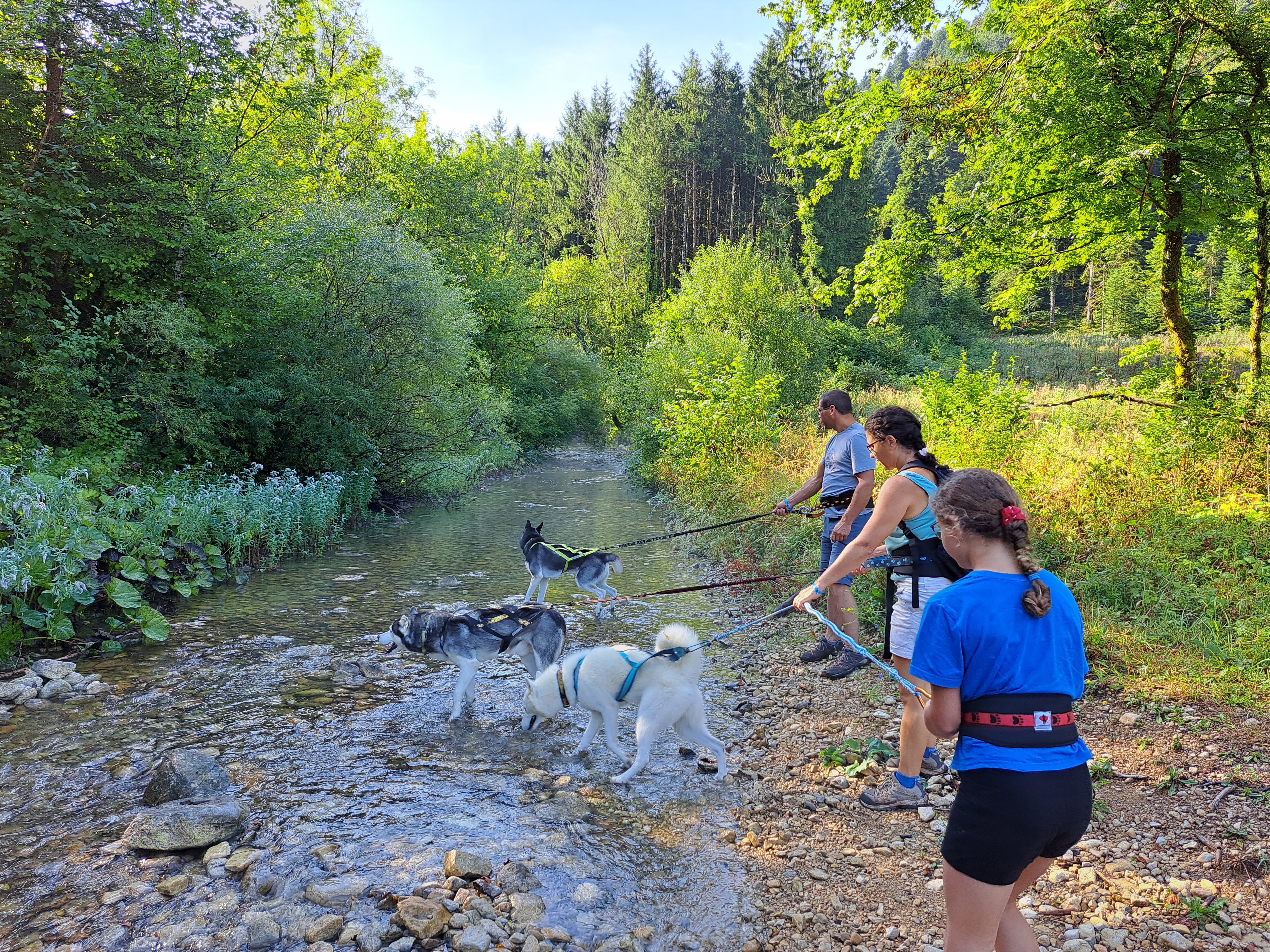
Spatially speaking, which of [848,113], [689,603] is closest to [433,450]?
[689,603]

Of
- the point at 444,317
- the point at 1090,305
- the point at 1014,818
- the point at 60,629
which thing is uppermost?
the point at 1090,305

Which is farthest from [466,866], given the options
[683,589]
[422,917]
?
[683,589]

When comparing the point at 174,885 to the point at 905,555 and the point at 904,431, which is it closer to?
the point at 905,555

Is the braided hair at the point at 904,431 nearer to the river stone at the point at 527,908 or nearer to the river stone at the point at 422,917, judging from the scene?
the river stone at the point at 527,908

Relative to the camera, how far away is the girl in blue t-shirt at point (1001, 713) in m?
2.09

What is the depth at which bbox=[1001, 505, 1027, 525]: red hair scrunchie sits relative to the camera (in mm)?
2189

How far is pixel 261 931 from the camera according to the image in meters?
3.24

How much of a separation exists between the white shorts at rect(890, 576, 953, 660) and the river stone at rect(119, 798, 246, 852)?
4.38 m

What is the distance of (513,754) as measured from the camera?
5.32m

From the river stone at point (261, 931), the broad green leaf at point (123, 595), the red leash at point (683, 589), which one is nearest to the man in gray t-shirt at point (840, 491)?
the red leash at point (683, 589)

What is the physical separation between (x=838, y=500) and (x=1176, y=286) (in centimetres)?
683

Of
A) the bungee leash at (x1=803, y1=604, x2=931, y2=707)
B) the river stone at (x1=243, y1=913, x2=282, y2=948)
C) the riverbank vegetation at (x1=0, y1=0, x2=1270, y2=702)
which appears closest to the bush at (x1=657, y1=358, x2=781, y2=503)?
the riverbank vegetation at (x1=0, y1=0, x2=1270, y2=702)

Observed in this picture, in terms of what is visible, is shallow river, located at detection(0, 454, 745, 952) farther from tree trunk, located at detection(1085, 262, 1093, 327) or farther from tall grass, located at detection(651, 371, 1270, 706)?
tree trunk, located at detection(1085, 262, 1093, 327)

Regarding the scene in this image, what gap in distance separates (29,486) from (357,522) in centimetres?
791
